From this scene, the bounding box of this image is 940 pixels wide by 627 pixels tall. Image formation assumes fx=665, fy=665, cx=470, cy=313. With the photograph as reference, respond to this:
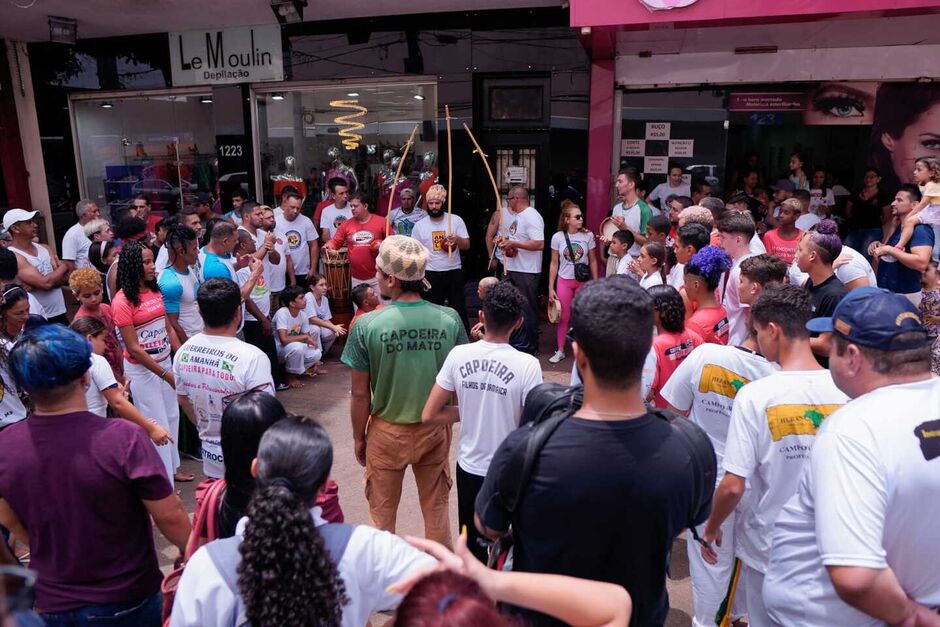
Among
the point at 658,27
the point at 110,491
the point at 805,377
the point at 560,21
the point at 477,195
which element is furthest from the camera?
the point at 477,195

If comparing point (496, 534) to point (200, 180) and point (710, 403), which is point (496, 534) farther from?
point (200, 180)

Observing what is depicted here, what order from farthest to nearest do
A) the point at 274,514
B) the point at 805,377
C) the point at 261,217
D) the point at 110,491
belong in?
the point at 261,217
the point at 805,377
the point at 110,491
the point at 274,514

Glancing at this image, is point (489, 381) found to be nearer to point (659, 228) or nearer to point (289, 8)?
point (659, 228)

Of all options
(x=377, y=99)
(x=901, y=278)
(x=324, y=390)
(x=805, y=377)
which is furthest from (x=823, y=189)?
(x=805, y=377)

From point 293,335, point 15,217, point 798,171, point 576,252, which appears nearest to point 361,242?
point 293,335

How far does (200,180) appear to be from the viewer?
33.9 ft

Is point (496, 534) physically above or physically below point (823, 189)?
below

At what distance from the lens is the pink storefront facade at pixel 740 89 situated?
7.29 meters

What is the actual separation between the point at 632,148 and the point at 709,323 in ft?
18.4

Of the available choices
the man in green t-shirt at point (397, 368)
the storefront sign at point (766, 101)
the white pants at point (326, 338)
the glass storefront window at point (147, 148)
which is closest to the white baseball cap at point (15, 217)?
the white pants at point (326, 338)

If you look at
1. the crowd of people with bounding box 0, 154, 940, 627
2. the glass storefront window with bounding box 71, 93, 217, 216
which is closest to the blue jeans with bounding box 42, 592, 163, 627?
the crowd of people with bounding box 0, 154, 940, 627

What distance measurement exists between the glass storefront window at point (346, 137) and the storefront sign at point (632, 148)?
2.47 meters

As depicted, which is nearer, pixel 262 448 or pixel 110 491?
pixel 262 448

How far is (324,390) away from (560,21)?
525cm
